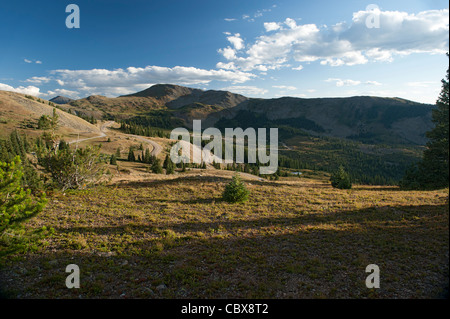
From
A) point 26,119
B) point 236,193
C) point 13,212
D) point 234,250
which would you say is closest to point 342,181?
point 236,193

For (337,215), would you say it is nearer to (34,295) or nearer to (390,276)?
(390,276)

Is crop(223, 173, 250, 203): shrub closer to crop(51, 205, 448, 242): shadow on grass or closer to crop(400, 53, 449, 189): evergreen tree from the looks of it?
crop(51, 205, 448, 242): shadow on grass

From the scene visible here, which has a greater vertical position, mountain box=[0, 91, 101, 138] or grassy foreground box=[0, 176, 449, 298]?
mountain box=[0, 91, 101, 138]

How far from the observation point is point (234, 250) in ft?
A: 38.7

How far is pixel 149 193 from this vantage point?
23578mm

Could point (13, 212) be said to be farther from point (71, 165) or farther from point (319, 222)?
point (319, 222)

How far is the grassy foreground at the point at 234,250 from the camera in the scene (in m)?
8.48

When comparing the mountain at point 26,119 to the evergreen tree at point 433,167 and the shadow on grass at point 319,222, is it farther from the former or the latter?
the evergreen tree at point 433,167

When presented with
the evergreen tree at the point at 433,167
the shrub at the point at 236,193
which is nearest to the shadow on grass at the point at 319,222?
the shrub at the point at 236,193

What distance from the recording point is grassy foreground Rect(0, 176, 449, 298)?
8.48m

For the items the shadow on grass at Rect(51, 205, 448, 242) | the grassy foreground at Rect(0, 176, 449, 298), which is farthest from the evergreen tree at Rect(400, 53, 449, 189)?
the shadow on grass at Rect(51, 205, 448, 242)

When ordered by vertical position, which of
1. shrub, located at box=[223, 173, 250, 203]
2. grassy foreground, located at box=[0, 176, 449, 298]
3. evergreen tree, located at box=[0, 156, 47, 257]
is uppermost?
evergreen tree, located at box=[0, 156, 47, 257]

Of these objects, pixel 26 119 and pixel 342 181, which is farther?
pixel 26 119
